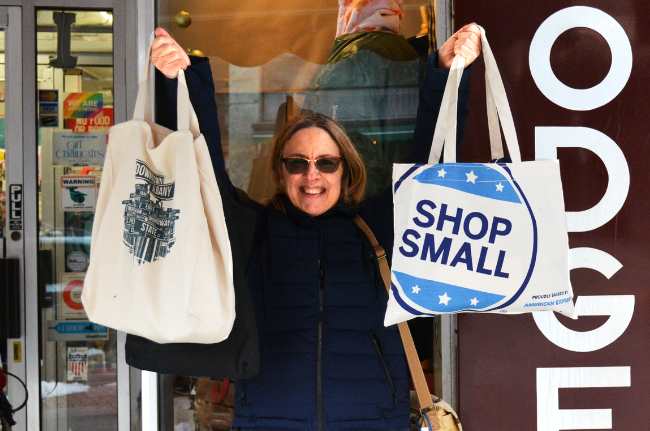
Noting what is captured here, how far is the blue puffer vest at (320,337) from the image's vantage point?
177cm

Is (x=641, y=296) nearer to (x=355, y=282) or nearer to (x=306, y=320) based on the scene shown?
(x=355, y=282)

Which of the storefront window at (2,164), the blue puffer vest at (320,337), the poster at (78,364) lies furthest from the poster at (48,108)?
the blue puffer vest at (320,337)

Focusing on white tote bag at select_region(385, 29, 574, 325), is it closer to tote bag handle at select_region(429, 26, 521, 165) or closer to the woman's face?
tote bag handle at select_region(429, 26, 521, 165)

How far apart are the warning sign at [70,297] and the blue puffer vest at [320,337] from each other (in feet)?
6.42

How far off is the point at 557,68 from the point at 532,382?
119 cm

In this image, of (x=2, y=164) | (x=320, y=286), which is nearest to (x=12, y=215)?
(x=2, y=164)

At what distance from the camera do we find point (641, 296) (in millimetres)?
2262

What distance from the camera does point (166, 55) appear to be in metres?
1.54

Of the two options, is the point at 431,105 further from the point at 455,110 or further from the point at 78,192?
the point at 78,192

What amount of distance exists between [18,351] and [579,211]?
2.99 meters

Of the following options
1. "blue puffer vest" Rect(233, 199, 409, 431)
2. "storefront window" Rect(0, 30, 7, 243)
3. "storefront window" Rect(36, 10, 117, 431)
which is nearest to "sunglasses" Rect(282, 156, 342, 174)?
"blue puffer vest" Rect(233, 199, 409, 431)

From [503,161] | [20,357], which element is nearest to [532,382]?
[503,161]

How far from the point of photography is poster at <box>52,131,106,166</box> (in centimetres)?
339

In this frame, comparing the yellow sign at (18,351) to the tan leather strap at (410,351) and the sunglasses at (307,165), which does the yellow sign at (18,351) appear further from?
the tan leather strap at (410,351)
